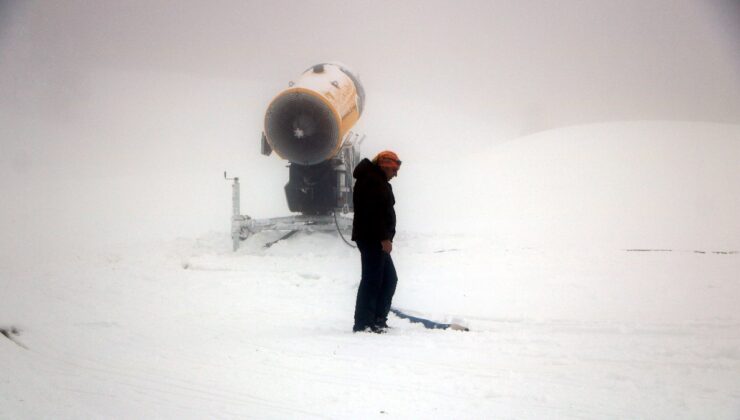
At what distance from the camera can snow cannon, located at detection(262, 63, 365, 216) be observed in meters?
8.64

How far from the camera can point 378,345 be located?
3.50 meters

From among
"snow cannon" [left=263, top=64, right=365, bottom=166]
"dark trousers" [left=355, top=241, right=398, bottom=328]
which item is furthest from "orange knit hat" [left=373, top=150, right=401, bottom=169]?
"snow cannon" [left=263, top=64, right=365, bottom=166]

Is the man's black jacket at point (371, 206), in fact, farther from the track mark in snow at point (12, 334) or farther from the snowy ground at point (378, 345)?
the track mark in snow at point (12, 334)

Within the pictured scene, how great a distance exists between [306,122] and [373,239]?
5181mm

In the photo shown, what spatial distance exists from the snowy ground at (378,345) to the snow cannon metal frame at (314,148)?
2.62 m

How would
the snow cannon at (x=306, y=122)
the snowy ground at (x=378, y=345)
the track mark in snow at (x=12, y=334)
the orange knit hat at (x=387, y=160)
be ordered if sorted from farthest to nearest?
the snow cannon at (x=306, y=122)
the orange knit hat at (x=387, y=160)
the track mark in snow at (x=12, y=334)
the snowy ground at (x=378, y=345)

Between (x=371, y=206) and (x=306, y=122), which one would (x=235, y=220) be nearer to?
(x=306, y=122)

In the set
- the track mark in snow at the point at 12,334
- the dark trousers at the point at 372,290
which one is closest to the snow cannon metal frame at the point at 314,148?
the dark trousers at the point at 372,290

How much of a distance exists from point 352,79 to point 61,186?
1375cm

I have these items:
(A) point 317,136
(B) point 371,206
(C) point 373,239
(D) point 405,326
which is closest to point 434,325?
(D) point 405,326

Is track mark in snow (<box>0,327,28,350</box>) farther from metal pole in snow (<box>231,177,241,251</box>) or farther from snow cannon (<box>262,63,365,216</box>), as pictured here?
snow cannon (<box>262,63,365,216</box>)

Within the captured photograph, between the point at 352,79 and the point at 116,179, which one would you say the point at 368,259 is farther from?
the point at 116,179

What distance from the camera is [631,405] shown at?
2.35 meters

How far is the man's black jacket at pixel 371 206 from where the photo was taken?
13.1 feet
